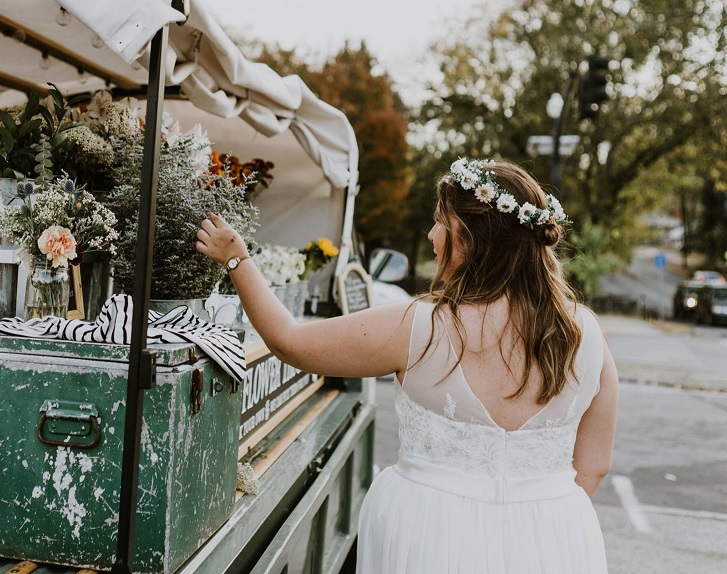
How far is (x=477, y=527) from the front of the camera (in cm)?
183

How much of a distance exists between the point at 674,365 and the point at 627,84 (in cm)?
1529

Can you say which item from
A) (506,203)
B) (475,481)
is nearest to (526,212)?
(506,203)

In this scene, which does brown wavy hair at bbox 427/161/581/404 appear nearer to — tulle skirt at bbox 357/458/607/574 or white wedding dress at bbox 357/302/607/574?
white wedding dress at bbox 357/302/607/574

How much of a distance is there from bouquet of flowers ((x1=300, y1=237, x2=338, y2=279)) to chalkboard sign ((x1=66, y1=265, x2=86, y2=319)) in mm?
2145

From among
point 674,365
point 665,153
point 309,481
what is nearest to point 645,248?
point 665,153

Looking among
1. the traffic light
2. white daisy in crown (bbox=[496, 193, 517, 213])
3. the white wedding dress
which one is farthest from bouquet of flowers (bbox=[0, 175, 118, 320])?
the traffic light

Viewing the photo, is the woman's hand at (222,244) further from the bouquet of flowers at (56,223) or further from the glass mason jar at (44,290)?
the glass mason jar at (44,290)

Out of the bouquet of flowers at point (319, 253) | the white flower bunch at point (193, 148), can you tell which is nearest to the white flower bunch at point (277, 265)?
the bouquet of flowers at point (319, 253)

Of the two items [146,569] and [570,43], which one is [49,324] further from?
[570,43]

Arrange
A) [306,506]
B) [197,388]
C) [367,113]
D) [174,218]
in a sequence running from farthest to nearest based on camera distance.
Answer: [367,113] → [306,506] → [174,218] → [197,388]

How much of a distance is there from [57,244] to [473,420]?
1156mm

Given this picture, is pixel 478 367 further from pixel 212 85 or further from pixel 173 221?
pixel 212 85

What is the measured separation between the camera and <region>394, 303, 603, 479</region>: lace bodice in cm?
178

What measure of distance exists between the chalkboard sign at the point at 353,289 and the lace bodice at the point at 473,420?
2.46 metres
